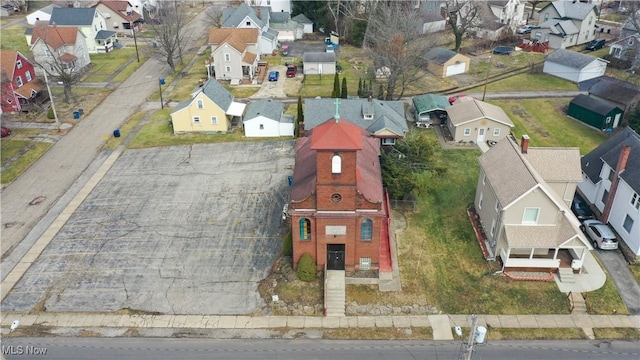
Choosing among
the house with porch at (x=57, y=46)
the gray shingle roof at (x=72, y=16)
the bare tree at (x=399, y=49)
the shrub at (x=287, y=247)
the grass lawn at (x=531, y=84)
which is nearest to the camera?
the shrub at (x=287, y=247)

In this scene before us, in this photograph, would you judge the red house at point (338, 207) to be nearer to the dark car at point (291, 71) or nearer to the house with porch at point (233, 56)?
the house with porch at point (233, 56)

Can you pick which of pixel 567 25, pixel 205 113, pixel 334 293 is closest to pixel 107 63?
pixel 205 113

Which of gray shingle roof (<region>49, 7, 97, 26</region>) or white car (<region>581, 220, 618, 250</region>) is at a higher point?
gray shingle roof (<region>49, 7, 97, 26</region>)

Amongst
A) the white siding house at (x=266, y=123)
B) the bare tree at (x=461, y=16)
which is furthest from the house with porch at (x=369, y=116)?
the bare tree at (x=461, y=16)

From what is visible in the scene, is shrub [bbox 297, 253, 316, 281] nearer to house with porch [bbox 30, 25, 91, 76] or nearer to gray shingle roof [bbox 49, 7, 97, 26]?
house with porch [bbox 30, 25, 91, 76]

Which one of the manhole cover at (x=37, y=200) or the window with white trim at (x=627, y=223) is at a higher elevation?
the window with white trim at (x=627, y=223)

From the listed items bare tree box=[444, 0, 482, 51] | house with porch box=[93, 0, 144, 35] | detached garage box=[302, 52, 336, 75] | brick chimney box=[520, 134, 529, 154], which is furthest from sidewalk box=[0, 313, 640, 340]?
house with porch box=[93, 0, 144, 35]

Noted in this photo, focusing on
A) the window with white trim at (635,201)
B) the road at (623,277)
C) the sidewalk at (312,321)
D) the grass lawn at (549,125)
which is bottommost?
the sidewalk at (312,321)

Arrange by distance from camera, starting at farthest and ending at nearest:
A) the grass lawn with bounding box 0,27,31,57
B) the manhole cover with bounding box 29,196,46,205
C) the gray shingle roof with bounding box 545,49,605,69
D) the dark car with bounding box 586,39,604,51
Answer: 1. the grass lawn with bounding box 0,27,31,57
2. the dark car with bounding box 586,39,604,51
3. the gray shingle roof with bounding box 545,49,605,69
4. the manhole cover with bounding box 29,196,46,205
